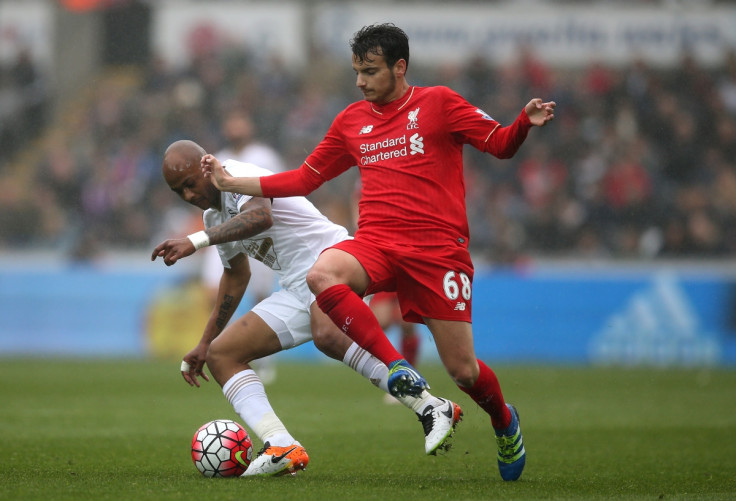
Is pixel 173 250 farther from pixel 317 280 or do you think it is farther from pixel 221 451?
pixel 221 451

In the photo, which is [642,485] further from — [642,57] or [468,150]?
[642,57]

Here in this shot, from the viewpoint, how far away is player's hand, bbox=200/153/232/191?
19.3 feet

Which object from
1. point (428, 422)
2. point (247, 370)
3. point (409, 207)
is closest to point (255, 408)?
point (247, 370)

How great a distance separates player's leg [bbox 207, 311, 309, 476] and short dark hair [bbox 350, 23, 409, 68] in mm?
1592

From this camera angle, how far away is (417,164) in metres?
5.82

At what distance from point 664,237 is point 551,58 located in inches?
191

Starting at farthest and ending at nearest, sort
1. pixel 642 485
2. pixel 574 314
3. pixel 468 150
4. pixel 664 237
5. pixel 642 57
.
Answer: pixel 642 57
pixel 468 150
pixel 664 237
pixel 574 314
pixel 642 485

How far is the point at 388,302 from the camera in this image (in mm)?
11078

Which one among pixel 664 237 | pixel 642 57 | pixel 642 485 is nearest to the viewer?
pixel 642 485

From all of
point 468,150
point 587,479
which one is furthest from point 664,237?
point 587,479

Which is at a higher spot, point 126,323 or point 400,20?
point 400,20

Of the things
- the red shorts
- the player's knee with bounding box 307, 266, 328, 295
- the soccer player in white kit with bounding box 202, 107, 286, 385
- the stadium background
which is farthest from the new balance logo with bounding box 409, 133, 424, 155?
the stadium background

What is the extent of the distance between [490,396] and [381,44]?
6.48ft

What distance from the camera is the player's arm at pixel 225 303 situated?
630cm
